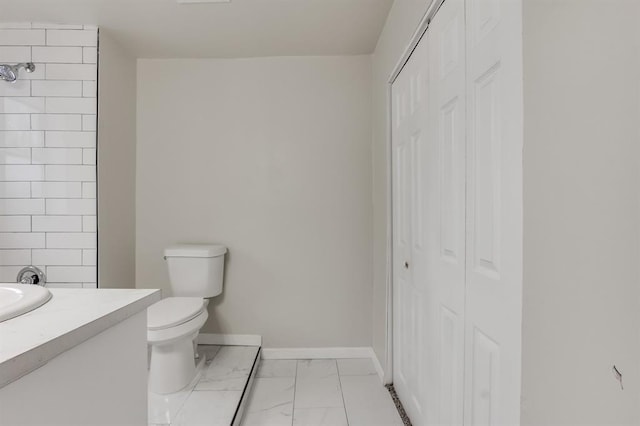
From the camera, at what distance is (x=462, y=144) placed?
1.06m

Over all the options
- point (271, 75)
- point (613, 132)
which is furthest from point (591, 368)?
point (271, 75)

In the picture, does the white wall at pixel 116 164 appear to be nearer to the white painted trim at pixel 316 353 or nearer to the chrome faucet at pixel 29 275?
the chrome faucet at pixel 29 275

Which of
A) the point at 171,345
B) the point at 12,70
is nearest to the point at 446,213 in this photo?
the point at 171,345

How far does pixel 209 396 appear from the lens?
70.8 inches

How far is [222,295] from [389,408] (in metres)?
1.37

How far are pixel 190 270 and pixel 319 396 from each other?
1165mm

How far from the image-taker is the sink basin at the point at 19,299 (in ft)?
2.03

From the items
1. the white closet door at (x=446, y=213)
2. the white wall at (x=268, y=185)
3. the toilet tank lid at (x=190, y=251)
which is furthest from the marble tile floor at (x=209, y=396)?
the white closet door at (x=446, y=213)

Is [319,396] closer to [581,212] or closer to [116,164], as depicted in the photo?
[581,212]

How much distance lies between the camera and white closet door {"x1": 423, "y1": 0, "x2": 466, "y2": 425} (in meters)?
1.08

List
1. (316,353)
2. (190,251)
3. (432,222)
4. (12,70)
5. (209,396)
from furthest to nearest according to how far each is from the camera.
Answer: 1. (316,353)
2. (190,251)
3. (12,70)
4. (209,396)
5. (432,222)

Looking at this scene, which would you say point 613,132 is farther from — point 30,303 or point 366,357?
point 366,357

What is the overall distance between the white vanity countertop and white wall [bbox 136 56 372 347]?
1.62 metres

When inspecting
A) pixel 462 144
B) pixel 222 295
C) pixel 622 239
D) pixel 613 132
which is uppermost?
pixel 462 144
